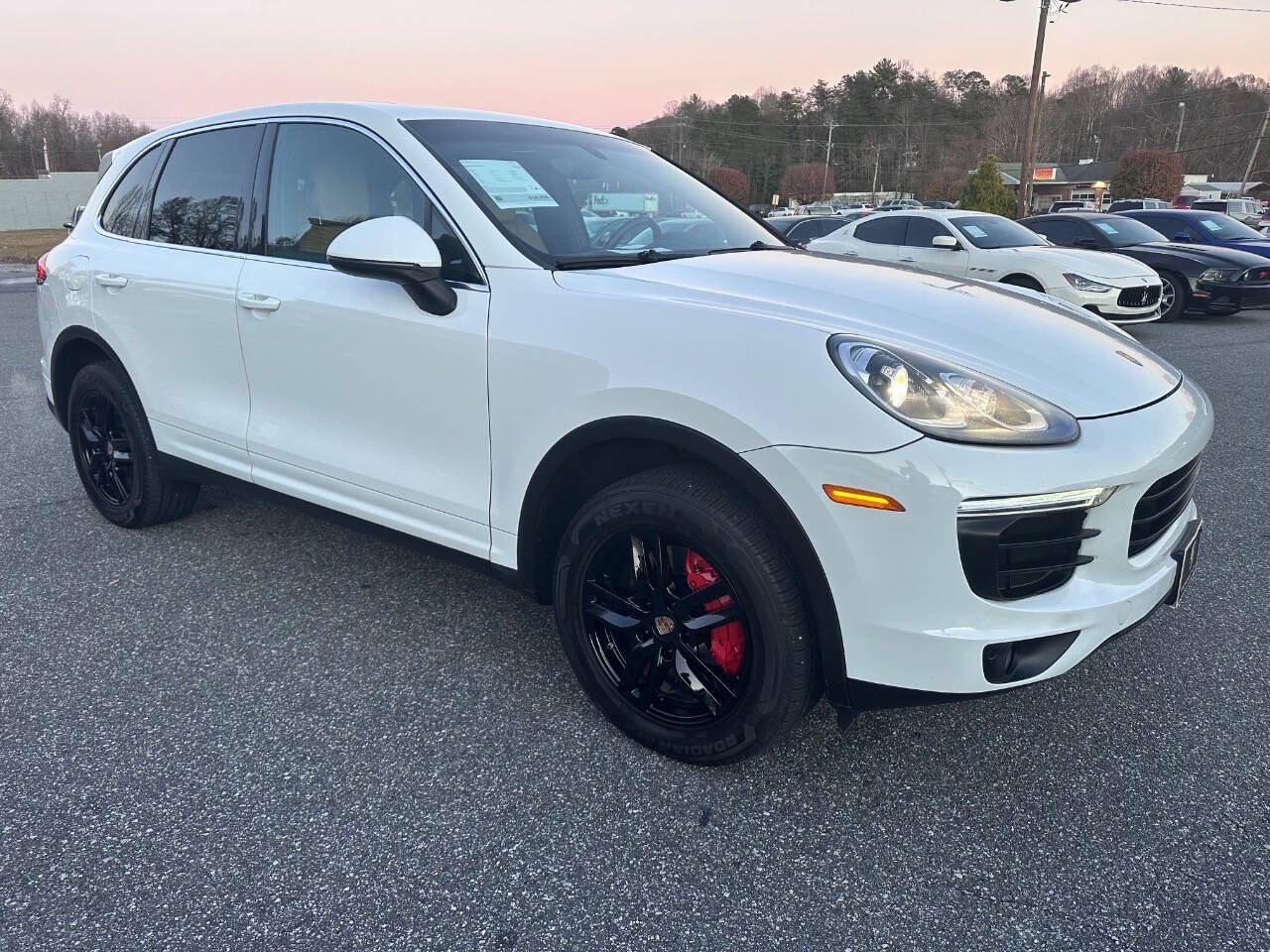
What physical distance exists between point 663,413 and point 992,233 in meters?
9.67

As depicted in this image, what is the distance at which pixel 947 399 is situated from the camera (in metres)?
1.91

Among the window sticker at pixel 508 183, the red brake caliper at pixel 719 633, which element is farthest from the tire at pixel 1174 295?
the red brake caliper at pixel 719 633

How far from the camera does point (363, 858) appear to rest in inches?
79.0

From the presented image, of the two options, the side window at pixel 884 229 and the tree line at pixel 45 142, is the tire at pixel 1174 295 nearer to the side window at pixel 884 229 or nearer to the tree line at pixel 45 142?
the side window at pixel 884 229

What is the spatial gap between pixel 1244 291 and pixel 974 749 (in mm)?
11084

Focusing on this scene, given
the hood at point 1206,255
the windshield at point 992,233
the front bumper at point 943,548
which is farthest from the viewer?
the hood at point 1206,255

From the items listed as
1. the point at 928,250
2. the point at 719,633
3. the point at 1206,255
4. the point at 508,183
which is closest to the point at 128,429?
the point at 508,183

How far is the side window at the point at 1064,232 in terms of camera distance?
39.6ft

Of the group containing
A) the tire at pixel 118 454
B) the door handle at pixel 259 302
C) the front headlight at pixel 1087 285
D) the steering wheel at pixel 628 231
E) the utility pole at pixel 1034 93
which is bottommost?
the tire at pixel 118 454

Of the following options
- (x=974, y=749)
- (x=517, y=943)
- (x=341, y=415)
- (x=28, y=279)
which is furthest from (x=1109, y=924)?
(x=28, y=279)

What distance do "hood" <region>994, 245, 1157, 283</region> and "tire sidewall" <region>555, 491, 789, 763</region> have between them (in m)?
8.87

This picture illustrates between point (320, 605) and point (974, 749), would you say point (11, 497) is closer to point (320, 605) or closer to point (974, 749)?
point (320, 605)

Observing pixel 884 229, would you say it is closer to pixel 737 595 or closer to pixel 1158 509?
pixel 1158 509

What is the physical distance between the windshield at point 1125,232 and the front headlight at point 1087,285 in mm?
2963
